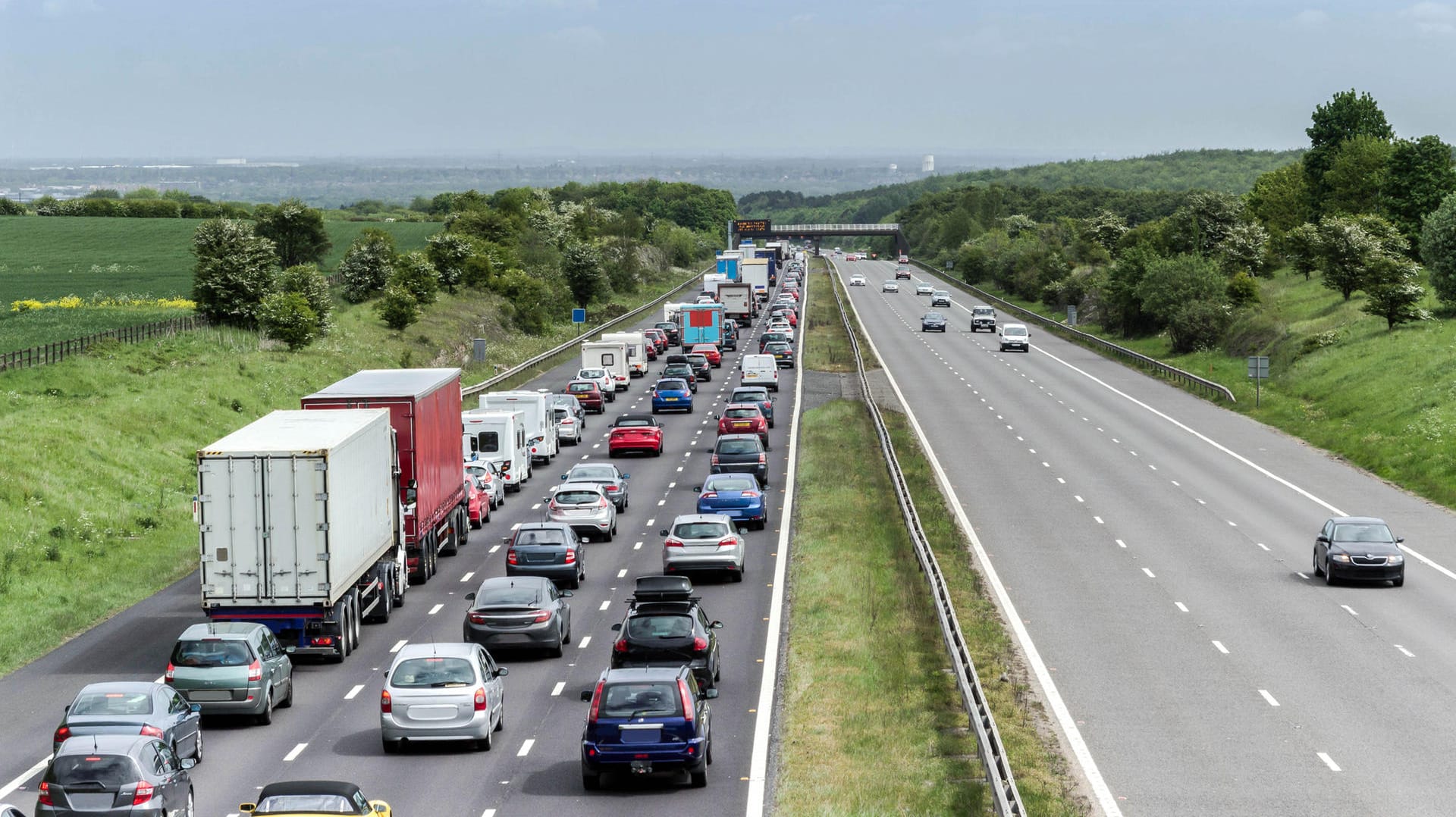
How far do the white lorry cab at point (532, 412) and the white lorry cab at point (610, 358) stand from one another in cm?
1962

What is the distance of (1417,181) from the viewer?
9625 centimetres

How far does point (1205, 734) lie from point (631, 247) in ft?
430

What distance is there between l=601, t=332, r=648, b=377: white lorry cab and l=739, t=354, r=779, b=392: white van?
254 inches

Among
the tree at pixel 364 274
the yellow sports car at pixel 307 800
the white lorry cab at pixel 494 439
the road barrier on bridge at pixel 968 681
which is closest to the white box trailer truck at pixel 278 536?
the road barrier on bridge at pixel 968 681

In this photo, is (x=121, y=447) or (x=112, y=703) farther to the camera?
(x=121, y=447)

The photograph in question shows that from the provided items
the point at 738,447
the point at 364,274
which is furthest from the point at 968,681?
the point at 364,274

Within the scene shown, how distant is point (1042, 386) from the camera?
3009 inches

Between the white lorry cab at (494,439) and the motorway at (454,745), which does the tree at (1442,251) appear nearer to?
the motorway at (454,745)

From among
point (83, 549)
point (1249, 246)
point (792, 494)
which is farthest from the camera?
point (1249, 246)

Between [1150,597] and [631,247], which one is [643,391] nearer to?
[1150,597]

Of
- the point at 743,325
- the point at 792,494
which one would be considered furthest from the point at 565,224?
the point at 792,494

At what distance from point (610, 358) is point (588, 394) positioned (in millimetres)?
8115

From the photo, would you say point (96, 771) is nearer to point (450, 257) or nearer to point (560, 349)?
point (560, 349)

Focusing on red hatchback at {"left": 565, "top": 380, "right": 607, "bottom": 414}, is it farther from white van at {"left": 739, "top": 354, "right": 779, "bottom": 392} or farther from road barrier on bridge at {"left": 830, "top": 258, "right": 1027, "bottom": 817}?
road barrier on bridge at {"left": 830, "top": 258, "right": 1027, "bottom": 817}
